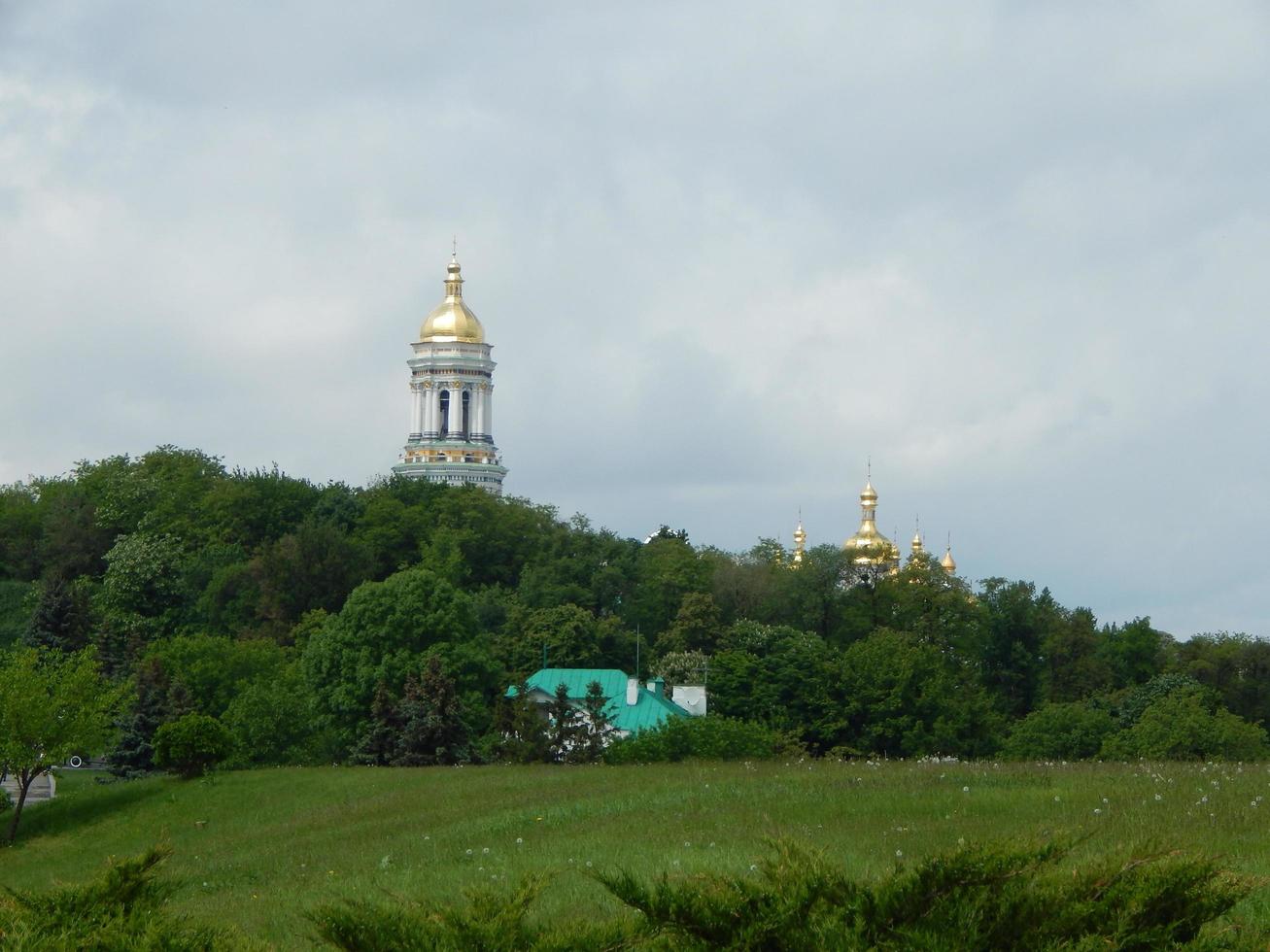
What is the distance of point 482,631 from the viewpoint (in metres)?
69.3

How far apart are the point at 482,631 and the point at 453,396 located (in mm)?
68935

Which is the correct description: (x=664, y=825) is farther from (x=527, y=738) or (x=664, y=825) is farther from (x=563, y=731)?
(x=563, y=731)

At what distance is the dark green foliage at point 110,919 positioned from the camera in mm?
10227

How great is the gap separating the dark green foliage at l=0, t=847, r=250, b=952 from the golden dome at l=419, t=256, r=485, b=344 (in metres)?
127

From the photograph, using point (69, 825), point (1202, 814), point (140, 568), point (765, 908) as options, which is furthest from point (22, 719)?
point (140, 568)

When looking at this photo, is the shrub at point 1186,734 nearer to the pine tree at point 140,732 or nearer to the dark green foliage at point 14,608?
the pine tree at point 140,732

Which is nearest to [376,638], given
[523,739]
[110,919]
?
[523,739]

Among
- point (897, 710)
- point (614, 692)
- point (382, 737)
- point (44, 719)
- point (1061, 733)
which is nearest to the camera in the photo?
point (44, 719)

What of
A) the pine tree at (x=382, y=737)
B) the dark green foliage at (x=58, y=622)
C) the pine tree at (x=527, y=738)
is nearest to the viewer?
the pine tree at (x=527, y=738)

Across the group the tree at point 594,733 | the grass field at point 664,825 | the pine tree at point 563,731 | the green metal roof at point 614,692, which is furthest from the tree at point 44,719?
the green metal roof at point 614,692

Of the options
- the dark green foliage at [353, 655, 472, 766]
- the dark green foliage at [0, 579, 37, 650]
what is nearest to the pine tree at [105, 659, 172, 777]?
the dark green foliage at [353, 655, 472, 766]

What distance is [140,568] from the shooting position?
8181 centimetres

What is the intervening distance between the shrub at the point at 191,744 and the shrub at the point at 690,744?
35.0 ft

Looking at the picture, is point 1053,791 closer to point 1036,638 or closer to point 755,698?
point 755,698
